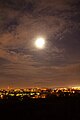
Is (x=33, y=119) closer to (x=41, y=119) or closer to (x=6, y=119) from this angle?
(x=41, y=119)

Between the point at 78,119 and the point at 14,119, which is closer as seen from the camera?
the point at 78,119

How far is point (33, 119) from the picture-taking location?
152 feet

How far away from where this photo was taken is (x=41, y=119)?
149ft

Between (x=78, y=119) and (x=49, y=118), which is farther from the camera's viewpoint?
(x=49, y=118)

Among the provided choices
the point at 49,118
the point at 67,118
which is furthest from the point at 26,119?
the point at 67,118

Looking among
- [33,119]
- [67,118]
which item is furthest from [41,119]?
[67,118]

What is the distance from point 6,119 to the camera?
46.5 metres

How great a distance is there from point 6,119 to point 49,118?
8.63 meters

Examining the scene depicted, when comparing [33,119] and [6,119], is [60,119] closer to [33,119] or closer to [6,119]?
[33,119]

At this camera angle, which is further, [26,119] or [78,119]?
[26,119]

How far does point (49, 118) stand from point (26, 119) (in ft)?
15.2

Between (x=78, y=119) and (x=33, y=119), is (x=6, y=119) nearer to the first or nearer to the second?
(x=33, y=119)

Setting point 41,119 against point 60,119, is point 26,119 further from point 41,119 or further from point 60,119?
point 60,119

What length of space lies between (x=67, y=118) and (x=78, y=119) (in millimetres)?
2969
